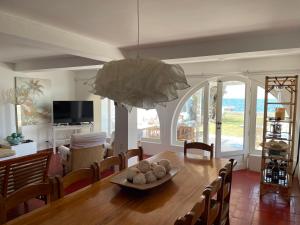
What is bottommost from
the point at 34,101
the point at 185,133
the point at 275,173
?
the point at 275,173

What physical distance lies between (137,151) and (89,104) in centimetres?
428

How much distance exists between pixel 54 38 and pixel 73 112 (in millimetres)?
4038

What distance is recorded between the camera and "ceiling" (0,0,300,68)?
79.4 inches

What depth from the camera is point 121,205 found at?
1659mm

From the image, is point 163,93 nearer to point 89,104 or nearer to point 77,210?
point 77,210

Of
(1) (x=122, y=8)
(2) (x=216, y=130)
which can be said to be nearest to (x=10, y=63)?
(1) (x=122, y=8)

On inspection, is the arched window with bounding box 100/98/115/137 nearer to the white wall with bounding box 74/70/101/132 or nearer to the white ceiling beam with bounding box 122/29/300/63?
the white wall with bounding box 74/70/101/132

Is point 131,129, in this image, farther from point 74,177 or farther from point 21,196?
point 21,196

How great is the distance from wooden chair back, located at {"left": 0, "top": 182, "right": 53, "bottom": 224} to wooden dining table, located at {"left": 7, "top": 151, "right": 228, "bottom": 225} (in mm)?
83

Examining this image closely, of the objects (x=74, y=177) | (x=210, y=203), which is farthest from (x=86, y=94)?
(x=210, y=203)

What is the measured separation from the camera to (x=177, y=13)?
7.30ft

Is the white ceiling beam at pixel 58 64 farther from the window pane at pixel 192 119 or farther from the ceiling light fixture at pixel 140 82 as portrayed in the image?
the ceiling light fixture at pixel 140 82

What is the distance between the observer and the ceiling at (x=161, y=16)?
2016 millimetres

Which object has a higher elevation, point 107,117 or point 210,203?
point 107,117
